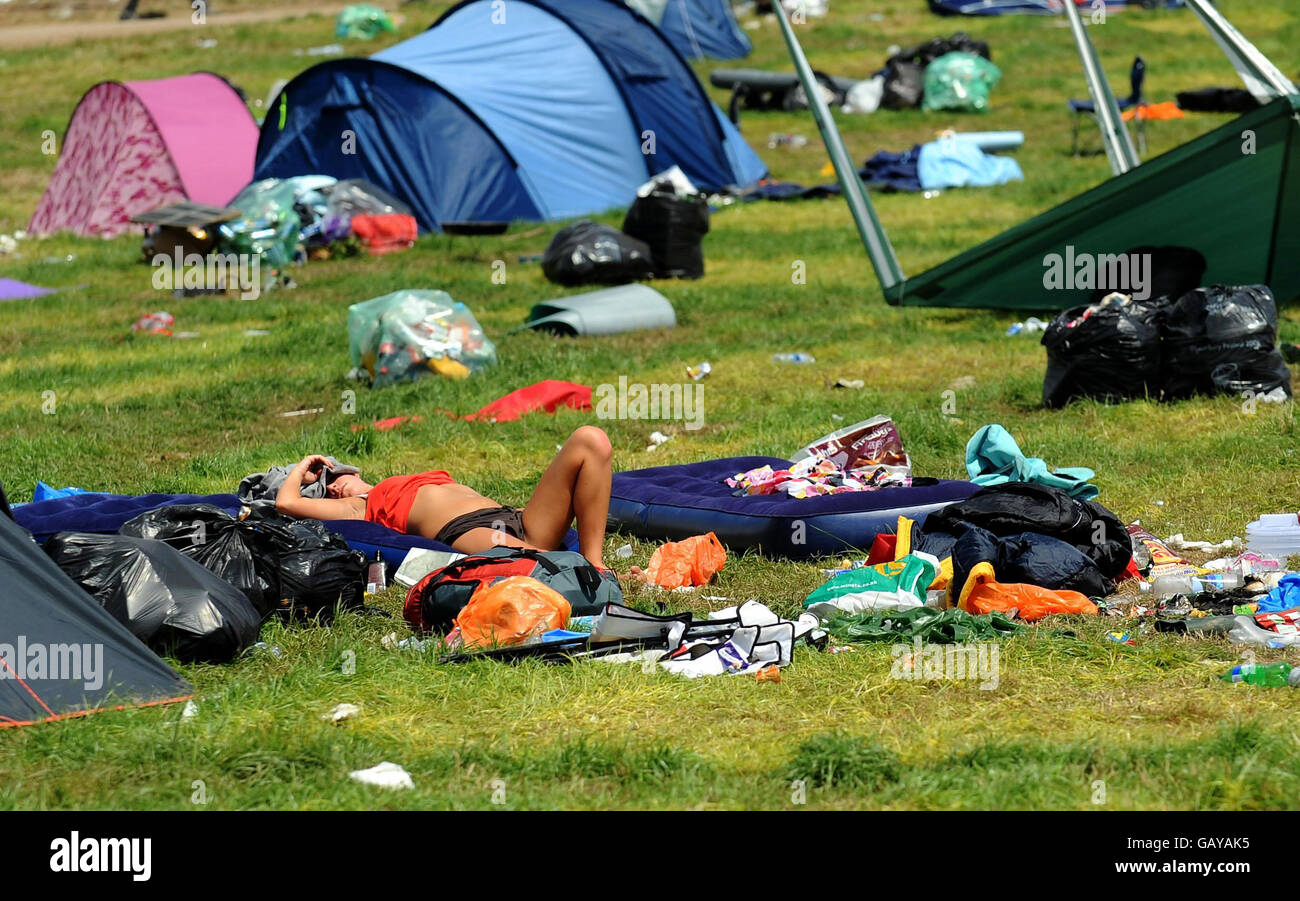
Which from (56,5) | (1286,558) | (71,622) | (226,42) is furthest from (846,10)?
(71,622)

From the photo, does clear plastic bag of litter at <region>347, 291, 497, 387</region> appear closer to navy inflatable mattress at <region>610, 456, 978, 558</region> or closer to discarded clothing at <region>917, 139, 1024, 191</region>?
navy inflatable mattress at <region>610, 456, 978, 558</region>

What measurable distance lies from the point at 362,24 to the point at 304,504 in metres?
23.3

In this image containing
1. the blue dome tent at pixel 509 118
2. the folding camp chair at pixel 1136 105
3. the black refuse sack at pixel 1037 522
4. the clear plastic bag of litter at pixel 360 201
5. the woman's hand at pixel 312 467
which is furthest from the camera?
the folding camp chair at pixel 1136 105

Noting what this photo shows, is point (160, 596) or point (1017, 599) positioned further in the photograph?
point (1017, 599)

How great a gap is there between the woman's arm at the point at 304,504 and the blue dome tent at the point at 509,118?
9610mm

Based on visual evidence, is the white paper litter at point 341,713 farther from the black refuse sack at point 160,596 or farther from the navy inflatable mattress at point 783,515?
the navy inflatable mattress at point 783,515

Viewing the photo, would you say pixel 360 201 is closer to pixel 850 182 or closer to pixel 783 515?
pixel 850 182

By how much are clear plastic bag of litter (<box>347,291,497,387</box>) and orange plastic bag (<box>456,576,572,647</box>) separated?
4.77 meters

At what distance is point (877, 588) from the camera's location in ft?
17.4

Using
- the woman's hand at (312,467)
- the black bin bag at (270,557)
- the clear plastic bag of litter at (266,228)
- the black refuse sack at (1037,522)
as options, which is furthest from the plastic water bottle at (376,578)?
the clear plastic bag of litter at (266,228)

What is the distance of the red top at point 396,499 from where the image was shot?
20.5 feet

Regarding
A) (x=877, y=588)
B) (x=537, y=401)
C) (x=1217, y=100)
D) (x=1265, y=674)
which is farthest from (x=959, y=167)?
(x=1265, y=674)
